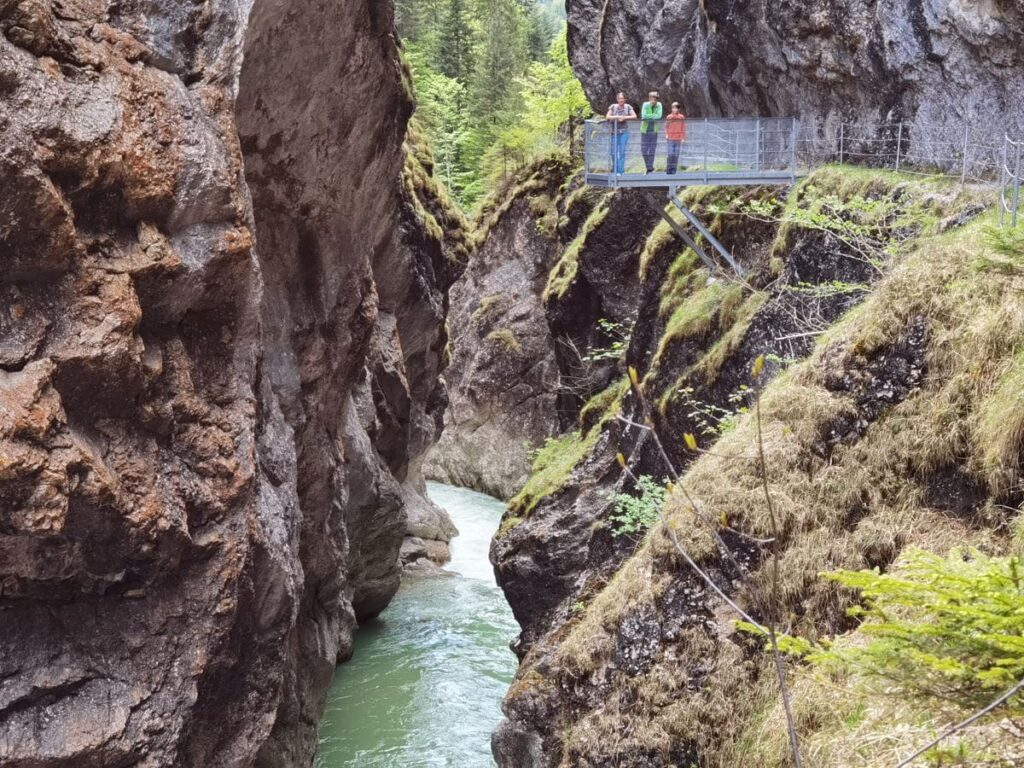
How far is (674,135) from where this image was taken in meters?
16.9

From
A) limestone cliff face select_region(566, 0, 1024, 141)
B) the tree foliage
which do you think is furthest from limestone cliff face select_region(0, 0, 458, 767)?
the tree foliage

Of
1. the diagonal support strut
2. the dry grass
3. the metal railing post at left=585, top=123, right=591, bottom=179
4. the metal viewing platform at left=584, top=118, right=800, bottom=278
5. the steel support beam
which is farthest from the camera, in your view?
the metal railing post at left=585, top=123, right=591, bottom=179

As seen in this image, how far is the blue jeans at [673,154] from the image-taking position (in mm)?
16906

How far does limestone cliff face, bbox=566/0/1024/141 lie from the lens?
45.6 feet

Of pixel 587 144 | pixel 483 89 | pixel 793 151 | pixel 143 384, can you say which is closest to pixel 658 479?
pixel 587 144

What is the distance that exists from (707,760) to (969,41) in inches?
440

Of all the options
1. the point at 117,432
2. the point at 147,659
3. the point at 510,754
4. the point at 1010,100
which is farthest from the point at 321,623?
the point at 1010,100

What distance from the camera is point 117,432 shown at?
8.16 metres

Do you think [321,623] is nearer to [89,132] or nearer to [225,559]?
[225,559]

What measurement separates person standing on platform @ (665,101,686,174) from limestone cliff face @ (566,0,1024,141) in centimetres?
271

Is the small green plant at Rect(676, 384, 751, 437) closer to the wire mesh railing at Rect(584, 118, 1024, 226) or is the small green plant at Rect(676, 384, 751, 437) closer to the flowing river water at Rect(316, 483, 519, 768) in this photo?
the wire mesh railing at Rect(584, 118, 1024, 226)

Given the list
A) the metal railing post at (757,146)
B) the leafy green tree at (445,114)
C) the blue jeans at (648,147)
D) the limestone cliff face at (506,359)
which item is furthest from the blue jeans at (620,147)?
the leafy green tree at (445,114)

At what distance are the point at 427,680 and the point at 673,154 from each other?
11086mm

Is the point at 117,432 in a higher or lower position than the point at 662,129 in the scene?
lower
